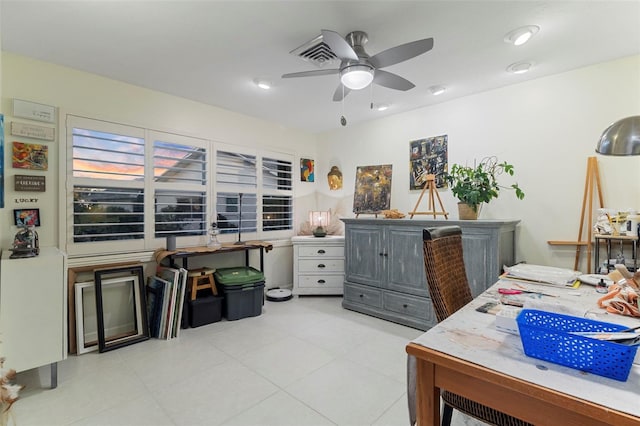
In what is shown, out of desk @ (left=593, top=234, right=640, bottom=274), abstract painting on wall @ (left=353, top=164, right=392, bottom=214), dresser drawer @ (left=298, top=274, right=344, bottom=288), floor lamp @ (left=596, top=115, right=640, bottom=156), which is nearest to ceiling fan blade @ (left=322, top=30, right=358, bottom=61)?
floor lamp @ (left=596, top=115, right=640, bottom=156)

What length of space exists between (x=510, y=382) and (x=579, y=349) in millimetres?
223

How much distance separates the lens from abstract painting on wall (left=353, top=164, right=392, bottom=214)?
4.00 m

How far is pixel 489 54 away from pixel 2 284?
4038mm

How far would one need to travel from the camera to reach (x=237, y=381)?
2146mm

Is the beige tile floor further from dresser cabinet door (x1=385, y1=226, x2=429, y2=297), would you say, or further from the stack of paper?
the stack of paper

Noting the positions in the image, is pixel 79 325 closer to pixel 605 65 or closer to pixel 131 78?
pixel 131 78

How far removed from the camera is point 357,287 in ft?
11.9

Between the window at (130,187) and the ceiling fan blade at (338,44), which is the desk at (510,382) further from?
the window at (130,187)

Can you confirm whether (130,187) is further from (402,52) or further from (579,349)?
(579,349)

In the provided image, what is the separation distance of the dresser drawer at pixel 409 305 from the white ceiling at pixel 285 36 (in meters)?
2.31

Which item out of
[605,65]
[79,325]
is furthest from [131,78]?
[605,65]

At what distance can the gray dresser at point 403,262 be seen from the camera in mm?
2682

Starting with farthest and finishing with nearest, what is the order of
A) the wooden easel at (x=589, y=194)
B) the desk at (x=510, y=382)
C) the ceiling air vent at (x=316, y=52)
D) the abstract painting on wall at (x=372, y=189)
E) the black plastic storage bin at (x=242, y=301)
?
the abstract painting on wall at (x=372, y=189)
the black plastic storage bin at (x=242, y=301)
the wooden easel at (x=589, y=194)
the ceiling air vent at (x=316, y=52)
the desk at (x=510, y=382)

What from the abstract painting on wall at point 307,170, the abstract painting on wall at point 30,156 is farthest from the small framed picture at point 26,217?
the abstract painting on wall at point 307,170
